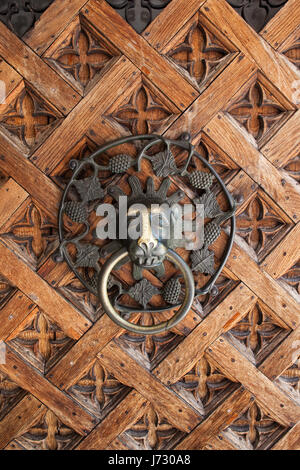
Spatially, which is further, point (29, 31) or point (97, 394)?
point (97, 394)

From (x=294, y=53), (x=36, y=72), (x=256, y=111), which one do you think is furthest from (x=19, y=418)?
(x=294, y=53)

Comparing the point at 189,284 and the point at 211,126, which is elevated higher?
the point at 211,126

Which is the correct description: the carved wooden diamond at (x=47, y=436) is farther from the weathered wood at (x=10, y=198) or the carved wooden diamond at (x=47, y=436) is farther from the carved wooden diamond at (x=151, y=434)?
the weathered wood at (x=10, y=198)

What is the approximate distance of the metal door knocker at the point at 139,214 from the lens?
40.7 inches

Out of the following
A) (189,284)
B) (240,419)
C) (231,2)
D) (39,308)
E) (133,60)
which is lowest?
(39,308)

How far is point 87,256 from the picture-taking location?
42.1 inches

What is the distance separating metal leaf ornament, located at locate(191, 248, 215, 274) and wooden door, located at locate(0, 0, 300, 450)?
0.19ft

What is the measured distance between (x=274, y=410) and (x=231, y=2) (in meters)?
0.92

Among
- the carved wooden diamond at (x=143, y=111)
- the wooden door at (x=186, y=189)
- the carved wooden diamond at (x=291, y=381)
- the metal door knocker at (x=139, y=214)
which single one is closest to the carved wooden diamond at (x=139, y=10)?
the wooden door at (x=186, y=189)

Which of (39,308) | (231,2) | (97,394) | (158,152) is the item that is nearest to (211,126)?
(158,152)

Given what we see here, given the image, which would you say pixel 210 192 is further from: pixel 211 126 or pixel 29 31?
pixel 29 31

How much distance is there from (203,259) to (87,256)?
0.84 feet

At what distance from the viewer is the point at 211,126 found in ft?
3.49

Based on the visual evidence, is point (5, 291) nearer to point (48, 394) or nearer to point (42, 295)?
point (42, 295)
